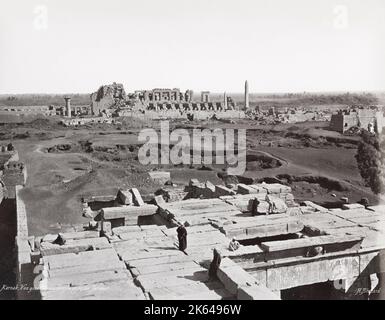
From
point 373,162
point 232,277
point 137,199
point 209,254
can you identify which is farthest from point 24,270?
point 373,162

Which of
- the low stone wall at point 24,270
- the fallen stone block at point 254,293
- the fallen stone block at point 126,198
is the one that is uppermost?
the fallen stone block at point 254,293

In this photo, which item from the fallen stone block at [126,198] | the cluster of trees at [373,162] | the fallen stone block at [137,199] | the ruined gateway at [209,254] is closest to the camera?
the ruined gateway at [209,254]

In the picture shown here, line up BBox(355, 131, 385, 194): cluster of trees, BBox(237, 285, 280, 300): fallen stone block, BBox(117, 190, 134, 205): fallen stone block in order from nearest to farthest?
BBox(237, 285, 280, 300): fallen stone block
BBox(117, 190, 134, 205): fallen stone block
BBox(355, 131, 385, 194): cluster of trees

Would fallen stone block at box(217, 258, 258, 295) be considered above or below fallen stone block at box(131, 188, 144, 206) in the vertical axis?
above

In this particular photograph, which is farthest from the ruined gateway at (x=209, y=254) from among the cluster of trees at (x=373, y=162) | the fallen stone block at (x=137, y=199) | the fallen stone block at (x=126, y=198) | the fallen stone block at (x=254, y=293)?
the cluster of trees at (x=373, y=162)

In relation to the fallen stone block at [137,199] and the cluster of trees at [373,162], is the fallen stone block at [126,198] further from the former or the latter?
the cluster of trees at [373,162]

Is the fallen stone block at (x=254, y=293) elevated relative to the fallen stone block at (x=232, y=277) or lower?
elevated

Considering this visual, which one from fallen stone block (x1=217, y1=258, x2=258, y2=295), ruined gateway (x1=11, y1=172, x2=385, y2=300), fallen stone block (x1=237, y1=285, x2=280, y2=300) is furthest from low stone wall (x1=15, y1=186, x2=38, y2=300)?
fallen stone block (x1=237, y1=285, x2=280, y2=300)

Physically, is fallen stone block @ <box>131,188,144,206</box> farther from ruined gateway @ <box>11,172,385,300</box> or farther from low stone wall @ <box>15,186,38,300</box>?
low stone wall @ <box>15,186,38,300</box>

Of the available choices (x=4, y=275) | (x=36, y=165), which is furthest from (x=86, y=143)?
(x=4, y=275)
